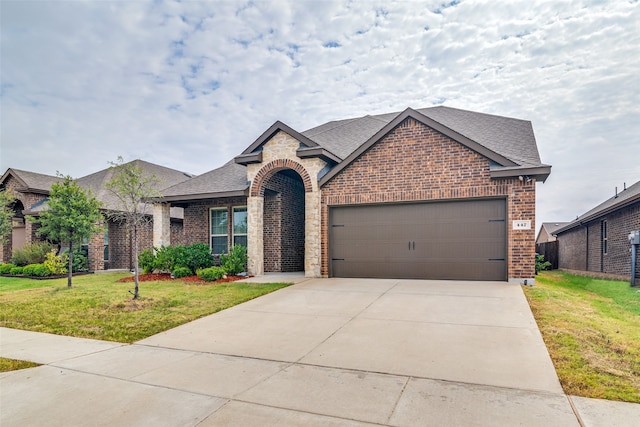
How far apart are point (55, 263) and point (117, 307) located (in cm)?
995

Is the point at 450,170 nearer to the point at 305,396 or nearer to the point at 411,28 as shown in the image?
the point at 411,28

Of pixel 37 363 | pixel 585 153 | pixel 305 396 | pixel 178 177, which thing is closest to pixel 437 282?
pixel 305 396

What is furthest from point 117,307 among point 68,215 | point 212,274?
point 68,215

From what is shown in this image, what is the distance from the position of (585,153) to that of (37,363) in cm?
2425

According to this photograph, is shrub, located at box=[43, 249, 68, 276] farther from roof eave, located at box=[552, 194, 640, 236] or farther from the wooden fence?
the wooden fence

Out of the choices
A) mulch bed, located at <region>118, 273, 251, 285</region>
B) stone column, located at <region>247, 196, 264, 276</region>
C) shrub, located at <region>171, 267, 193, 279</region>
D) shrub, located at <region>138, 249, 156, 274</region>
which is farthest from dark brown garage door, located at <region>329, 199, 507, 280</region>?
shrub, located at <region>138, 249, 156, 274</region>

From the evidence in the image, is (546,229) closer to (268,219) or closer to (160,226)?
(268,219)

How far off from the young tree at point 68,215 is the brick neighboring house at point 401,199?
308 centimetres

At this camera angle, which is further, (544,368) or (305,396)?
(544,368)

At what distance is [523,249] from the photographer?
400 inches

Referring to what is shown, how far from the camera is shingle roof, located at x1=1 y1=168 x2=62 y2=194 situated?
1839cm

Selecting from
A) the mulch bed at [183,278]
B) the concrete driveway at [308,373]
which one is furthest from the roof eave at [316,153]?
the concrete driveway at [308,373]

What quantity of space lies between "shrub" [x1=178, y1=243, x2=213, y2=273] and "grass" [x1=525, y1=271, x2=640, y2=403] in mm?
10497

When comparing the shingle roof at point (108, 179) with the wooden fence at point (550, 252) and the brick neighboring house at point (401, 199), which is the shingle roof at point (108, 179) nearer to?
the brick neighboring house at point (401, 199)
